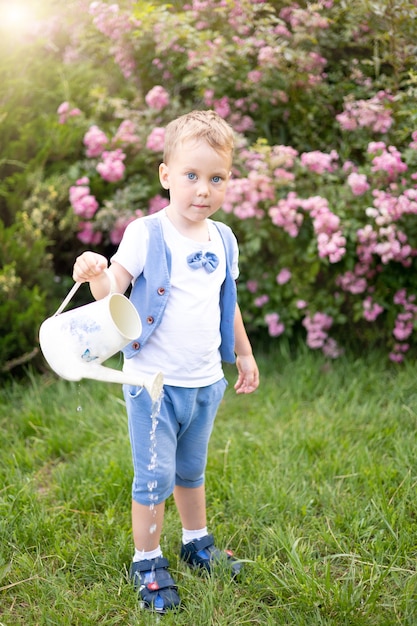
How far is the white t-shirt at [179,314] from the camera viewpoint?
6.29 feet

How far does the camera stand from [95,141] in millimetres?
3906

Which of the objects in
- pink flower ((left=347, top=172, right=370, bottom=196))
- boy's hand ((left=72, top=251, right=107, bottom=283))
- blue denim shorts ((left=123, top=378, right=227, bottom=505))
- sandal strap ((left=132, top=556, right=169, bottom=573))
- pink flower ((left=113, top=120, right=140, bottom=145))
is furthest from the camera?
pink flower ((left=113, top=120, right=140, bottom=145))

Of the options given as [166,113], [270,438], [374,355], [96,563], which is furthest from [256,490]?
[166,113]

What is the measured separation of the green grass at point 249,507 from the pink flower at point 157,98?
1658 mm

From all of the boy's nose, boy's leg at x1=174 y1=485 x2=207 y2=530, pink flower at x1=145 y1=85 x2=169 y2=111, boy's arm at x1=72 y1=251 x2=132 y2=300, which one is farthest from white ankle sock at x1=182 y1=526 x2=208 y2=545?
pink flower at x1=145 y1=85 x2=169 y2=111

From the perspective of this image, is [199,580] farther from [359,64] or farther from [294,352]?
[359,64]

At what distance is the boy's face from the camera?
6.06 ft

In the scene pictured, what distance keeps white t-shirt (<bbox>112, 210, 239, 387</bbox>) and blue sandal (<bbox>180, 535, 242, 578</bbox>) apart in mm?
569

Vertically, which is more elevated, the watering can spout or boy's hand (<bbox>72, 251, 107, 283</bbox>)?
boy's hand (<bbox>72, 251, 107, 283</bbox>)

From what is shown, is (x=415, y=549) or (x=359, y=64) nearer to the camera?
(x=415, y=549)

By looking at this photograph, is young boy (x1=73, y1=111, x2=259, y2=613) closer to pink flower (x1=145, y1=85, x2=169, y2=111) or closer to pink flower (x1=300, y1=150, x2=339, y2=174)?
pink flower (x1=300, y1=150, x2=339, y2=174)

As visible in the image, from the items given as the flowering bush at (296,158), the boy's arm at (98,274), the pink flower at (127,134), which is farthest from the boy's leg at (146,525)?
the pink flower at (127,134)

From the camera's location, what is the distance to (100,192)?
4008mm

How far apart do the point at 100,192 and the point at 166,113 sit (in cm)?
62
